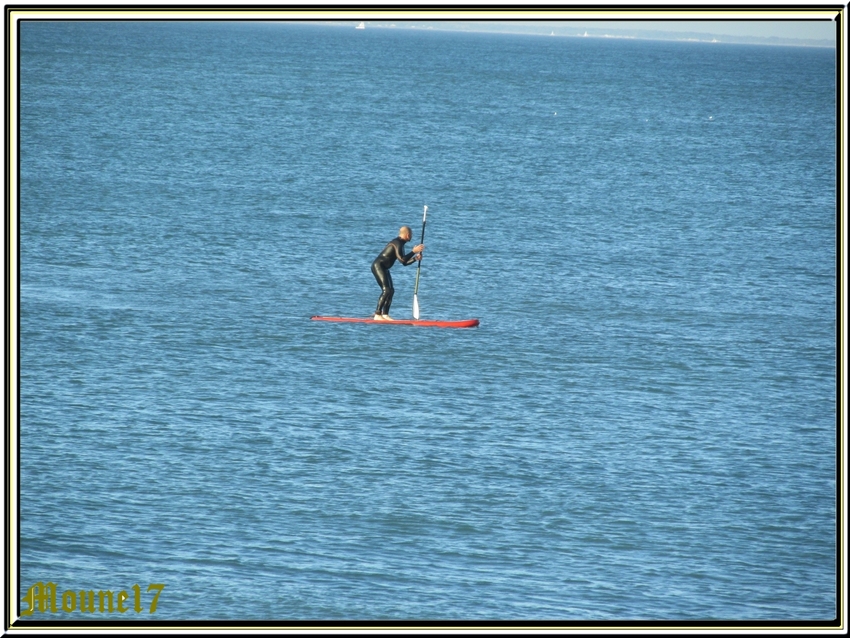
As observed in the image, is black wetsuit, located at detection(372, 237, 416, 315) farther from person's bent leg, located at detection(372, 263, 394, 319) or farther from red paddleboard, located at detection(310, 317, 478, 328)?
red paddleboard, located at detection(310, 317, 478, 328)

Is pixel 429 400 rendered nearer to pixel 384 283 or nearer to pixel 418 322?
pixel 384 283

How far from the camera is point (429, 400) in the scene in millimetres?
27953

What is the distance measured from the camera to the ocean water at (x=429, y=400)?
67.6ft

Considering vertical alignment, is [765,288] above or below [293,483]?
above

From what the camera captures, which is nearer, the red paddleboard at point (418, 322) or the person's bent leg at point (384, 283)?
the person's bent leg at point (384, 283)

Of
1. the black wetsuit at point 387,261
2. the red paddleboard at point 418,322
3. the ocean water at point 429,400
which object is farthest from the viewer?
the red paddleboard at point 418,322

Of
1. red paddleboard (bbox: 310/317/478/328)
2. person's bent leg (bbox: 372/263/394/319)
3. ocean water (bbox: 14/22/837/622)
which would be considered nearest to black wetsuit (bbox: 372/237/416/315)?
person's bent leg (bbox: 372/263/394/319)

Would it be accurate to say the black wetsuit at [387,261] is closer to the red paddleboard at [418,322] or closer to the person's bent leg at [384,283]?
the person's bent leg at [384,283]

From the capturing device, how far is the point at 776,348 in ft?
112

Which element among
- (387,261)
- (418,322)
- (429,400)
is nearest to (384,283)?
(387,261)

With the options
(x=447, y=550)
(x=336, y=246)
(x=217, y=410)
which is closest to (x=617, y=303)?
(x=336, y=246)

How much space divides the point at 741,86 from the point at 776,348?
111637 mm

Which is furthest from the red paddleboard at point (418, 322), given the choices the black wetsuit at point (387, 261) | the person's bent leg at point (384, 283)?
Result: the black wetsuit at point (387, 261)
